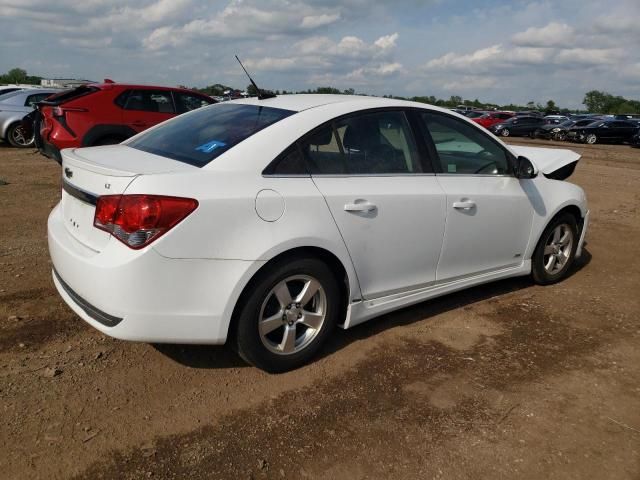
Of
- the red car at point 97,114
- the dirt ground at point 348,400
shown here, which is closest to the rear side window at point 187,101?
the red car at point 97,114

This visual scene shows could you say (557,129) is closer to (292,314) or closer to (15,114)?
(15,114)

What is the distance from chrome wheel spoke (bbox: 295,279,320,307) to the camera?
3205 millimetres

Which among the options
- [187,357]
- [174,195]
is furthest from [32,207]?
[174,195]

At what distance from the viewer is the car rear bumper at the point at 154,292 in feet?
8.83

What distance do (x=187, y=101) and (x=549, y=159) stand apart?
743cm

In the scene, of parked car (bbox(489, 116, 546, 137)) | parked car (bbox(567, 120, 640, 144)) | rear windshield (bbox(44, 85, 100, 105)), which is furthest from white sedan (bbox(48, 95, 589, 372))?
parked car (bbox(489, 116, 546, 137))

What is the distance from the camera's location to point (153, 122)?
980cm

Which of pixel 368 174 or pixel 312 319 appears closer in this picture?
pixel 312 319

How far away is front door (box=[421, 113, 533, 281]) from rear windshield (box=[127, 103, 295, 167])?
124 centimetres

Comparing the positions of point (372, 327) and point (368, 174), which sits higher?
point (368, 174)

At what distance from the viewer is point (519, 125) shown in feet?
103

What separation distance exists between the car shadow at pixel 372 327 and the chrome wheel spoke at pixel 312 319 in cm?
29

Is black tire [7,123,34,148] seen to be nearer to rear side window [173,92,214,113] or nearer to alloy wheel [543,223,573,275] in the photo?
rear side window [173,92,214,113]

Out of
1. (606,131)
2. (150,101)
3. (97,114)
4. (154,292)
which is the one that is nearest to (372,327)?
(154,292)
